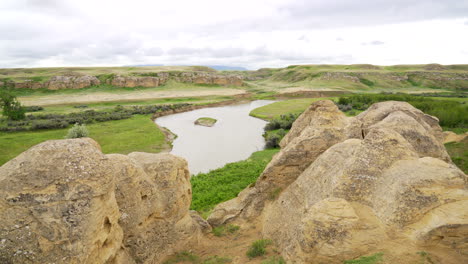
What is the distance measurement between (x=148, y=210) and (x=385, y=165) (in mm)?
8968

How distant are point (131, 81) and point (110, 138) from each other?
71630 millimetres

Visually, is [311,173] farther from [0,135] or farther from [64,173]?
[0,135]

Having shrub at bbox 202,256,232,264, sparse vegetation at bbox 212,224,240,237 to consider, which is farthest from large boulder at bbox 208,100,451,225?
shrub at bbox 202,256,232,264

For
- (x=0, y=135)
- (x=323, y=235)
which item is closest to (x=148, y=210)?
(x=323, y=235)

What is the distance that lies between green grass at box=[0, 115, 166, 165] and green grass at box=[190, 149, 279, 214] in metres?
11.9

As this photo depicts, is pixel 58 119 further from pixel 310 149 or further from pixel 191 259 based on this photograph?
pixel 310 149

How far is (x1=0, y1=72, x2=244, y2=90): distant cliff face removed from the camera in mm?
96637

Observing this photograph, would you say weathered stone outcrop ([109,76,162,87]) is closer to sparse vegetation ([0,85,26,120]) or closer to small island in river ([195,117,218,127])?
sparse vegetation ([0,85,26,120])

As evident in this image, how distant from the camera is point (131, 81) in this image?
10631cm

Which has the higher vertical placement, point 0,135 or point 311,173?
point 311,173

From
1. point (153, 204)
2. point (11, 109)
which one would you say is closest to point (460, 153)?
point (153, 204)

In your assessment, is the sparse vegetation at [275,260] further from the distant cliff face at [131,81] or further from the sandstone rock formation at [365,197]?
the distant cliff face at [131,81]

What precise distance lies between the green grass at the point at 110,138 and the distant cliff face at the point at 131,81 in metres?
59.3

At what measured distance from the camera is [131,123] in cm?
5250
